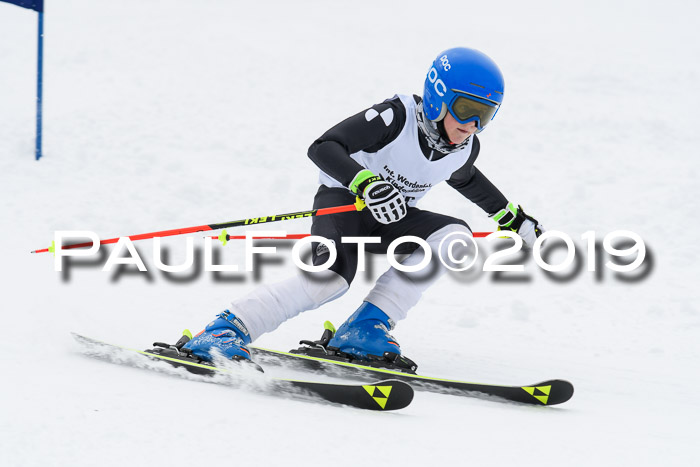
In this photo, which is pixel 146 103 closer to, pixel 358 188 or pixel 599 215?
pixel 599 215

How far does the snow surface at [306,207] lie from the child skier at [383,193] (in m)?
0.51

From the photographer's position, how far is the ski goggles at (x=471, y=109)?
11.5 ft

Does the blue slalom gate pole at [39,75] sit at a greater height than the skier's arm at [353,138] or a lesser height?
greater

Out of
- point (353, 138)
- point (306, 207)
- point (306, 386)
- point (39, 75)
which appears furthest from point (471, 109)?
point (39, 75)

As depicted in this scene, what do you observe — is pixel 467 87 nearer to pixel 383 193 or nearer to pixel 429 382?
pixel 383 193

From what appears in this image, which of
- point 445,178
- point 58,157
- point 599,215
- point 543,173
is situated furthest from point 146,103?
point 445,178

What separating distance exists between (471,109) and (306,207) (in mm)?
4320

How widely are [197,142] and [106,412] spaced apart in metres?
6.82

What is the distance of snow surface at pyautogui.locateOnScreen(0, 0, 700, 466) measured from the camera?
7.97ft

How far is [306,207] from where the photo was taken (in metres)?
7.72

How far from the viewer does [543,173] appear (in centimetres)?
863

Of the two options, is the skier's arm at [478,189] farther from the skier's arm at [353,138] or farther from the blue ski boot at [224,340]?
the blue ski boot at [224,340]

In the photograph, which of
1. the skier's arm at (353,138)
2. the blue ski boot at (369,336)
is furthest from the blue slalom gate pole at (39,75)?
the blue ski boot at (369,336)

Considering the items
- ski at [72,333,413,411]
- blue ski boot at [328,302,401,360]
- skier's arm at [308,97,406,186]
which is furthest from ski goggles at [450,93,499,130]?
ski at [72,333,413,411]
